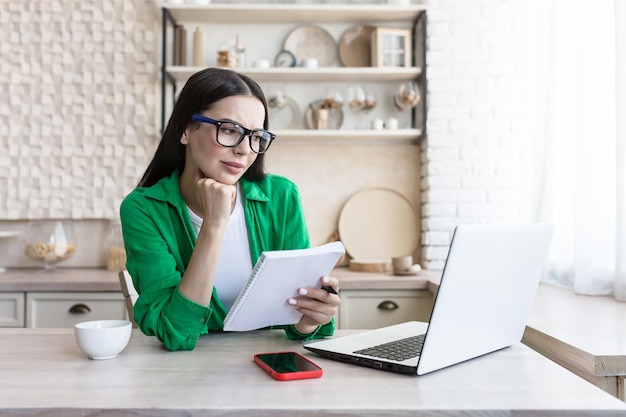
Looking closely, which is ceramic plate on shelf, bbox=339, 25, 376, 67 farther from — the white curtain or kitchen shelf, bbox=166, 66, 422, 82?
the white curtain

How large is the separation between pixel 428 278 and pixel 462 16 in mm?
1411

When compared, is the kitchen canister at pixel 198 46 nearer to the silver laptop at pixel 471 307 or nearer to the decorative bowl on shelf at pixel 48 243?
the decorative bowl on shelf at pixel 48 243

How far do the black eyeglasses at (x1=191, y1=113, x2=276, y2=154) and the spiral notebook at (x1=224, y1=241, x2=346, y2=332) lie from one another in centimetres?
36

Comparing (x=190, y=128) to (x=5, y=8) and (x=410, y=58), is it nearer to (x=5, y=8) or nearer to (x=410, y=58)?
(x=410, y=58)

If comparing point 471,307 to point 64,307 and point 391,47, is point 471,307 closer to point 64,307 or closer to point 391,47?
point 64,307

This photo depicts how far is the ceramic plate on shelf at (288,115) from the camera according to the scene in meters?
3.20

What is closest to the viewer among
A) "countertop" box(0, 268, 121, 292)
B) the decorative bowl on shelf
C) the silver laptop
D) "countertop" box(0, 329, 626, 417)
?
"countertop" box(0, 329, 626, 417)

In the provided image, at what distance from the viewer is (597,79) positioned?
2.19 meters

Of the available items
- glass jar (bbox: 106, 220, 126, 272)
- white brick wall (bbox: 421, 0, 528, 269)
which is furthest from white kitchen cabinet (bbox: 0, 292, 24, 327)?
white brick wall (bbox: 421, 0, 528, 269)

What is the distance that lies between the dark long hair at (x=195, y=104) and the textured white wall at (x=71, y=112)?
1623mm

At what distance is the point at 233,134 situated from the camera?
1371 millimetres

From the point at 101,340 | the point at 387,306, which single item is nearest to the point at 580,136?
the point at 387,306

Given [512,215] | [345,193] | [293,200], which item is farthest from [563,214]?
[293,200]

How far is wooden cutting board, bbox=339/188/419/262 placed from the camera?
3180mm
